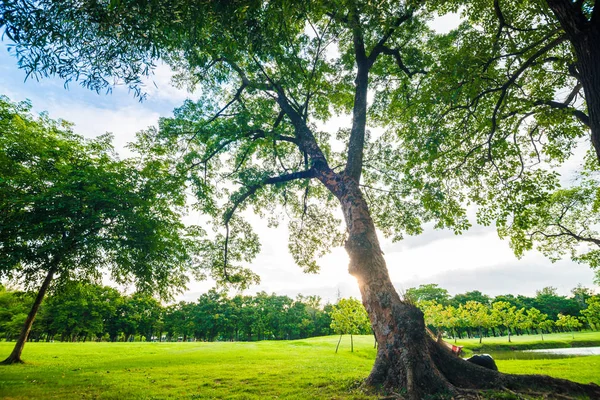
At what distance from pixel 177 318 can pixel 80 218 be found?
6892cm

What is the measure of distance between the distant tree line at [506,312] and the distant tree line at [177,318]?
3312cm

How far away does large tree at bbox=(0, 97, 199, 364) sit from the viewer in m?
9.88

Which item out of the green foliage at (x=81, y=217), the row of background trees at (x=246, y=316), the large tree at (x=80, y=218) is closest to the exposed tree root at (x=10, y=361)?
the large tree at (x=80, y=218)

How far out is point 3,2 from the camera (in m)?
3.29

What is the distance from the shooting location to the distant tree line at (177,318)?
5178cm

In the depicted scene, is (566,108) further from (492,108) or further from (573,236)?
(573,236)

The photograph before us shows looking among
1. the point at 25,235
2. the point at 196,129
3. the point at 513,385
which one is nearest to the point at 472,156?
the point at 513,385

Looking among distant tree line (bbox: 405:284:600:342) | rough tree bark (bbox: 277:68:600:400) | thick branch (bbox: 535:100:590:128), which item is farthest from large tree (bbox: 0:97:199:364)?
distant tree line (bbox: 405:284:600:342)

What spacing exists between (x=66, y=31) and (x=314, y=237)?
493 inches

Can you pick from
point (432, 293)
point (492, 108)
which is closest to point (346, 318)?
point (492, 108)

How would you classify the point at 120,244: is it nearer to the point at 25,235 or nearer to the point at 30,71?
the point at 25,235

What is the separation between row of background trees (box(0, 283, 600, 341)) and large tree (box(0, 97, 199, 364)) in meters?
25.7

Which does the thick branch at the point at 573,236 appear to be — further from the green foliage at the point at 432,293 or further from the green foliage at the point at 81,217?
the green foliage at the point at 432,293

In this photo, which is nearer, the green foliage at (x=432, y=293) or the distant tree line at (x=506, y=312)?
the distant tree line at (x=506, y=312)
